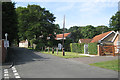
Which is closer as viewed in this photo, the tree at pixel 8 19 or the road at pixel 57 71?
the road at pixel 57 71

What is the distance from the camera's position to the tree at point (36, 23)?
44.1m

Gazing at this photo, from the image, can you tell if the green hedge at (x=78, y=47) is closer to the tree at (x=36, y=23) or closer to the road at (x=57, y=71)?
the tree at (x=36, y=23)

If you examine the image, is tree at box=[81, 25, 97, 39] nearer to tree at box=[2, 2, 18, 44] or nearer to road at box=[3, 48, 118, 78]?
tree at box=[2, 2, 18, 44]

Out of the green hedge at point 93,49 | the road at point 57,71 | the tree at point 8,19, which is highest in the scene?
the tree at point 8,19

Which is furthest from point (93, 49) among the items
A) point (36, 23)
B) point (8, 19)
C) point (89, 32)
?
point (89, 32)

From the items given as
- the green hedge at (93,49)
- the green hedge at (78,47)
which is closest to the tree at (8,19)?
the green hedge at (78,47)

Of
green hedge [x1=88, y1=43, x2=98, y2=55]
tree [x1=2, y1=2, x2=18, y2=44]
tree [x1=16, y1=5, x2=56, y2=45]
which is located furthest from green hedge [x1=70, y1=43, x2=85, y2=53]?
tree [x1=2, y1=2, x2=18, y2=44]

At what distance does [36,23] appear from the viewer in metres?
44.5

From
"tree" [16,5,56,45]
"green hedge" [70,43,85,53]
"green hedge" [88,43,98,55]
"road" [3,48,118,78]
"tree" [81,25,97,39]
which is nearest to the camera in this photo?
"road" [3,48,118,78]

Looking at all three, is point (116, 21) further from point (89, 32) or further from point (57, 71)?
point (57, 71)

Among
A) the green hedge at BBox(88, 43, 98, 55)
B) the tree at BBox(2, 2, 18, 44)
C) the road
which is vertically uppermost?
the tree at BBox(2, 2, 18, 44)

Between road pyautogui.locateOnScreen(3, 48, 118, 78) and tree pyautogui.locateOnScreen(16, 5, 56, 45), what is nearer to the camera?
road pyautogui.locateOnScreen(3, 48, 118, 78)

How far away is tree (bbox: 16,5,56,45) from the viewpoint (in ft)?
145

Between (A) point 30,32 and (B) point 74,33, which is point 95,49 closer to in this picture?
(A) point 30,32
